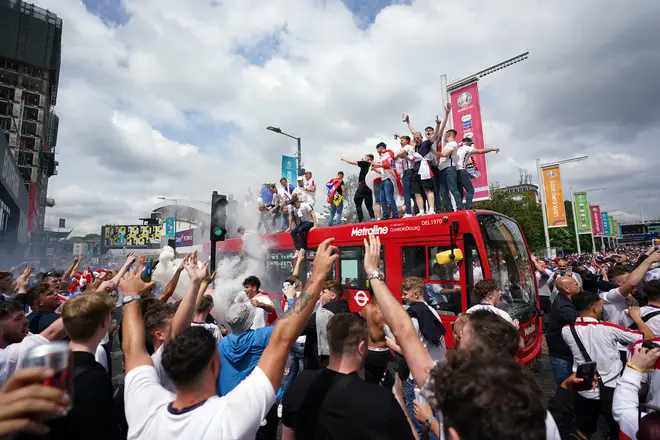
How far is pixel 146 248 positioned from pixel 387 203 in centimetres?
5658

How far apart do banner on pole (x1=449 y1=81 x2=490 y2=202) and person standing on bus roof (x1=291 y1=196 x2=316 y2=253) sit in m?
5.23

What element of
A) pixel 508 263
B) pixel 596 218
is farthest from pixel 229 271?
pixel 596 218

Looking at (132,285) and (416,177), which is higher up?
A: (416,177)

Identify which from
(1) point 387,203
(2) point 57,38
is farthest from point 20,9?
(1) point 387,203

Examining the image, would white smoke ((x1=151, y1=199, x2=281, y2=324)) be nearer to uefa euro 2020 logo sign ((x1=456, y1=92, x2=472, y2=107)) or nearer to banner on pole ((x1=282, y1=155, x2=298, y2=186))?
banner on pole ((x1=282, y1=155, x2=298, y2=186))

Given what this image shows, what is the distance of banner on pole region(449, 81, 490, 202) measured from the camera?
37.4 feet

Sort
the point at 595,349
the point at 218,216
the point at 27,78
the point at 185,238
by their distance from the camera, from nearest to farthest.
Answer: the point at 595,349, the point at 218,216, the point at 185,238, the point at 27,78

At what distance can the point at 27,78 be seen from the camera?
5066 cm

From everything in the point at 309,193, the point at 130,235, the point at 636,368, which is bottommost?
the point at 636,368

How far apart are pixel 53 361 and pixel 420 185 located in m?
8.58

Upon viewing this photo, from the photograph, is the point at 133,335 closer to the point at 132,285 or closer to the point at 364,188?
the point at 132,285

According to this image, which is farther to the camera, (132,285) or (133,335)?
(132,285)

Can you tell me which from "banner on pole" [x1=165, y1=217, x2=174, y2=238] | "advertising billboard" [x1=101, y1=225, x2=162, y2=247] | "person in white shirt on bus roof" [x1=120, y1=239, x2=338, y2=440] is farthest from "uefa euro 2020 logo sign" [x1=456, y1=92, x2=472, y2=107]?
"advertising billboard" [x1=101, y1=225, x2=162, y2=247]

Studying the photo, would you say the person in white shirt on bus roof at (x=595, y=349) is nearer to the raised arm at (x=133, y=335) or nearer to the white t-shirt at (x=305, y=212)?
the raised arm at (x=133, y=335)
